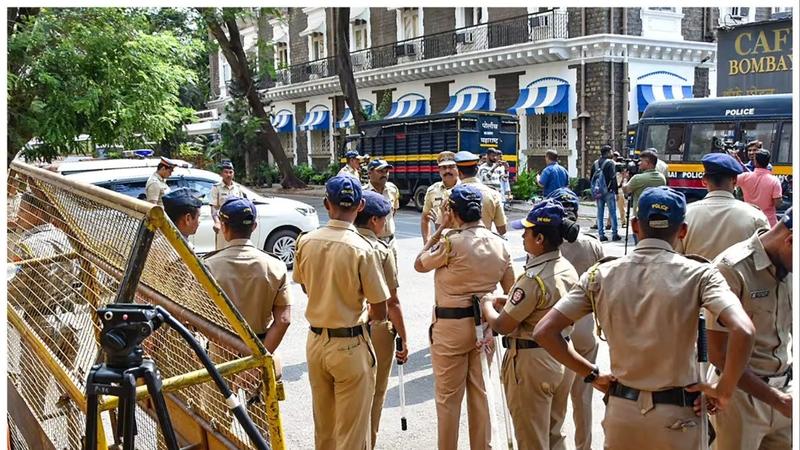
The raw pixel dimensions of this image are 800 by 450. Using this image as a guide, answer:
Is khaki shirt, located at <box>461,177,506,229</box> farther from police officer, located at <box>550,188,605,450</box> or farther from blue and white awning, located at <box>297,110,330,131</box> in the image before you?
blue and white awning, located at <box>297,110,330,131</box>

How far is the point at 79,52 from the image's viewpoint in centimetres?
985

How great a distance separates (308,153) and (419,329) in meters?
29.9

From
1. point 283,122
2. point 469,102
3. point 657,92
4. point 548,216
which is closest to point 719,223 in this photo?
point 548,216

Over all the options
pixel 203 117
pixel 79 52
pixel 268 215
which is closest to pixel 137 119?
pixel 79 52

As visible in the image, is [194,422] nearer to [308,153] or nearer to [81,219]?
[81,219]

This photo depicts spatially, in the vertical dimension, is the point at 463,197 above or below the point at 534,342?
above

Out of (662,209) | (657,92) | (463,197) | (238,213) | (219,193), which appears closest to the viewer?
(662,209)

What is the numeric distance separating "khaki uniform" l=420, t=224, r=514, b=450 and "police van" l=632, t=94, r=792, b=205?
1005cm

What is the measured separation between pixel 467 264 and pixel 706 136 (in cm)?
1202

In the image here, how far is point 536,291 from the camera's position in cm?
392

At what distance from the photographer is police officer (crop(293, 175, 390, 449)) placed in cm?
425

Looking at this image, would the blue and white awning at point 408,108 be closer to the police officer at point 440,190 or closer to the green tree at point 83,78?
the green tree at point 83,78

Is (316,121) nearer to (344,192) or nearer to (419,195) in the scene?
(419,195)

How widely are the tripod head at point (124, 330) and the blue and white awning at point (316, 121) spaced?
110ft
